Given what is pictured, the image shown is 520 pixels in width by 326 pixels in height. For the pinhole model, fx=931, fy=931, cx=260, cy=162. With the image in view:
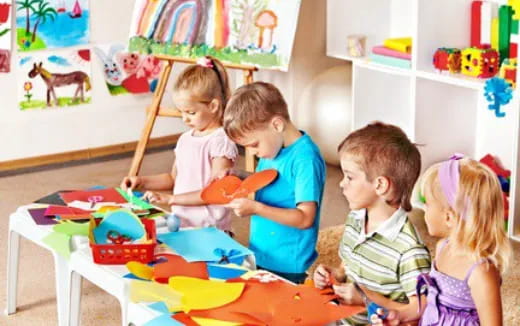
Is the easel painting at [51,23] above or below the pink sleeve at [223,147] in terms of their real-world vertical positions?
above

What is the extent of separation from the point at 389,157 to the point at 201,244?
0.57 meters

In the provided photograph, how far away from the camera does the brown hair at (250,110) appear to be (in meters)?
2.31

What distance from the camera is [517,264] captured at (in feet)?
11.0

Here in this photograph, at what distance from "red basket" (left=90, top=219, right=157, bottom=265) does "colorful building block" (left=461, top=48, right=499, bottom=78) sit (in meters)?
1.93

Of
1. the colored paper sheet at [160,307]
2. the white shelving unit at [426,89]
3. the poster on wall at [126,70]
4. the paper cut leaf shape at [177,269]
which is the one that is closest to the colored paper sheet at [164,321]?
the colored paper sheet at [160,307]

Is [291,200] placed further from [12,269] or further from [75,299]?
[12,269]

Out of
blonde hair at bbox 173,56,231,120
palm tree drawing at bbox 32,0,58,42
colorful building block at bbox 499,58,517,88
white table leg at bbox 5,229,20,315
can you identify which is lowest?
white table leg at bbox 5,229,20,315

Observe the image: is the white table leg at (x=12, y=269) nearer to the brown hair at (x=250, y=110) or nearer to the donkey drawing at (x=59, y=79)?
the brown hair at (x=250, y=110)

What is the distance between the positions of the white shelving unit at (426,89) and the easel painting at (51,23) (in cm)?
128

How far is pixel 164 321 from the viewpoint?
1798 millimetres

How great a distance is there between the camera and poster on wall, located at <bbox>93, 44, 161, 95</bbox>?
4895 mm

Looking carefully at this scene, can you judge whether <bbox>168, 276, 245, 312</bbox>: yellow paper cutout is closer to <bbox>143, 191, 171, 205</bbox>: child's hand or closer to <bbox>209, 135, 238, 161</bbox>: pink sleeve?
<bbox>143, 191, 171, 205</bbox>: child's hand

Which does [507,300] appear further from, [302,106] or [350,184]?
[302,106]

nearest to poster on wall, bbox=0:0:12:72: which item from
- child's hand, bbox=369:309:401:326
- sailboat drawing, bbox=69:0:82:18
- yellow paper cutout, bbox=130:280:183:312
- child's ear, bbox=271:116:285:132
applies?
sailboat drawing, bbox=69:0:82:18
